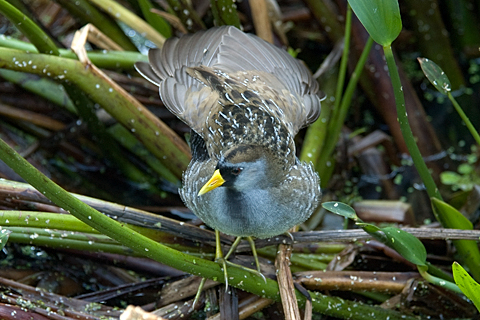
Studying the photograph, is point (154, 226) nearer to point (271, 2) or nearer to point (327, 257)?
point (327, 257)

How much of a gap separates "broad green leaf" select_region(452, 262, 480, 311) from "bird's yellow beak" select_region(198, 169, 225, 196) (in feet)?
2.27

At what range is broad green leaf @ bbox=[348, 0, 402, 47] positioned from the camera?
4.68ft

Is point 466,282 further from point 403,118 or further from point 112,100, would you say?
point 112,100

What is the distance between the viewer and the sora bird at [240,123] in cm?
167

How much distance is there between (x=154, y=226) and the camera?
5.82 feet

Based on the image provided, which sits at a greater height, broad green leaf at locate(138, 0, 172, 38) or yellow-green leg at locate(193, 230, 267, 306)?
broad green leaf at locate(138, 0, 172, 38)

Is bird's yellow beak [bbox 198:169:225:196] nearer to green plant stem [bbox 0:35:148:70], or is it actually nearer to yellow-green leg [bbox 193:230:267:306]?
yellow-green leg [bbox 193:230:267:306]

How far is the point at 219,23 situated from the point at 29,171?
4.57 feet

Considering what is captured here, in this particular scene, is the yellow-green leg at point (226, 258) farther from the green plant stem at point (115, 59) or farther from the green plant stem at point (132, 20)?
the green plant stem at point (132, 20)

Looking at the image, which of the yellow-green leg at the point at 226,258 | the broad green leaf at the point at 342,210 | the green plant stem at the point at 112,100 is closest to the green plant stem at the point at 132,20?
the green plant stem at the point at 112,100

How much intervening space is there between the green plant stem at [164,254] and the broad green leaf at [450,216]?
0.39 m

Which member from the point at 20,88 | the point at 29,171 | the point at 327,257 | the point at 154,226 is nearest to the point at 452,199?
the point at 327,257

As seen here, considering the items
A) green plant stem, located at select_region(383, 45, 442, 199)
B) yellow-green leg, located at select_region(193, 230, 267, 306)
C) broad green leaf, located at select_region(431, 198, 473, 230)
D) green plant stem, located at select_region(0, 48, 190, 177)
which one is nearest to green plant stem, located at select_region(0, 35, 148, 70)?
green plant stem, located at select_region(0, 48, 190, 177)

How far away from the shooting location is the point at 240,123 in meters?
1.72
